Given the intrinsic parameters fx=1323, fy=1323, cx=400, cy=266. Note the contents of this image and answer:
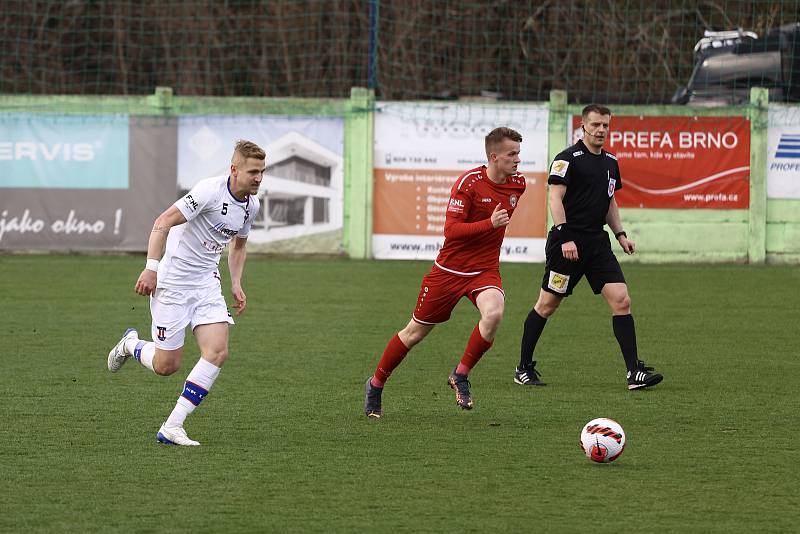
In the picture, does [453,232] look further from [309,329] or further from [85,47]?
[85,47]

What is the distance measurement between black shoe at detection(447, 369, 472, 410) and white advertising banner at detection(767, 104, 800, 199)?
13.1m

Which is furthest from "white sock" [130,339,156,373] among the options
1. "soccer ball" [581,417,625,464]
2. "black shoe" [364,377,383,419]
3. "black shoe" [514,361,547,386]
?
"black shoe" [514,361,547,386]

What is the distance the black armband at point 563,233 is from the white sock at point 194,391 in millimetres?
3220

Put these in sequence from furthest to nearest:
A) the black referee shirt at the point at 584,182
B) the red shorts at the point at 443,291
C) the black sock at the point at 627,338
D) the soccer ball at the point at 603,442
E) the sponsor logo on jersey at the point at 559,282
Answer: the sponsor logo on jersey at the point at 559,282 < the black referee shirt at the point at 584,182 < the black sock at the point at 627,338 < the red shorts at the point at 443,291 < the soccer ball at the point at 603,442

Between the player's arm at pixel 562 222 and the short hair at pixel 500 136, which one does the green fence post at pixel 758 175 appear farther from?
the short hair at pixel 500 136

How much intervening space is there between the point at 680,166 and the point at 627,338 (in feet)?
36.7

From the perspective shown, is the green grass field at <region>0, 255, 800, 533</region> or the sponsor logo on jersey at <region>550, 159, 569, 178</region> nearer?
the green grass field at <region>0, 255, 800, 533</region>

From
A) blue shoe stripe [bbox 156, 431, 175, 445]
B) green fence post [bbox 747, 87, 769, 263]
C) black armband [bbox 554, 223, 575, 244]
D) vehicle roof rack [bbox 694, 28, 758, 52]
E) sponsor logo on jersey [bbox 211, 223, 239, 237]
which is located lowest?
blue shoe stripe [bbox 156, 431, 175, 445]

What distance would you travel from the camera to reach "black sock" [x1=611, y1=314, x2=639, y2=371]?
950 cm

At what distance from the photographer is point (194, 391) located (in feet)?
23.9

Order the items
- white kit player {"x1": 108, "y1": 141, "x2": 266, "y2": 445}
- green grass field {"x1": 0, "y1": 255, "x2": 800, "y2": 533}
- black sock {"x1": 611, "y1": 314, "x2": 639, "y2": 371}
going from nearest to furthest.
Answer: green grass field {"x1": 0, "y1": 255, "x2": 800, "y2": 533}
white kit player {"x1": 108, "y1": 141, "x2": 266, "y2": 445}
black sock {"x1": 611, "y1": 314, "x2": 639, "y2": 371}

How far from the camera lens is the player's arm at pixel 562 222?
939 centimetres

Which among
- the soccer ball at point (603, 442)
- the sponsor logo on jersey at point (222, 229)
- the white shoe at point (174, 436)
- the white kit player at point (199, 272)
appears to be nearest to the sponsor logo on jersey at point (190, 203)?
the white kit player at point (199, 272)

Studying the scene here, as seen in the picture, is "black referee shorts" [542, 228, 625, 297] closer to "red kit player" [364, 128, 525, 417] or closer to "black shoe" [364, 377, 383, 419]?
"red kit player" [364, 128, 525, 417]
